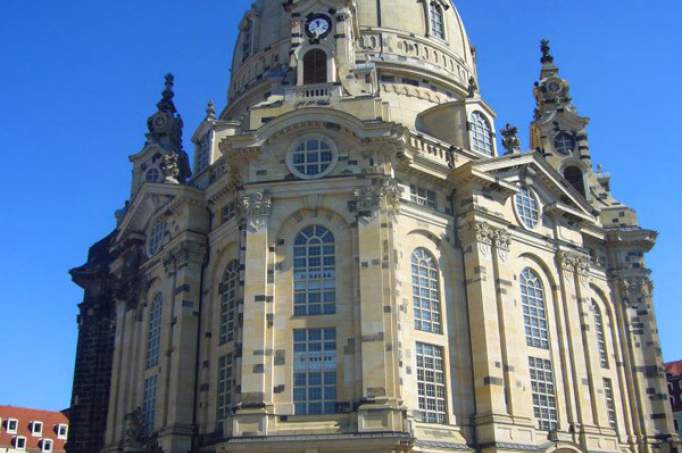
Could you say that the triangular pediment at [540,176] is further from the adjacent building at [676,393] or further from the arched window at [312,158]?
the adjacent building at [676,393]

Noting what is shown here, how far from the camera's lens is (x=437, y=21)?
51.8 metres

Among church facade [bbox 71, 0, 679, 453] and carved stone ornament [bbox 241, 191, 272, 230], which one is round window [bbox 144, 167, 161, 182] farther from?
carved stone ornament [bbox 241, 191, 272, 230]

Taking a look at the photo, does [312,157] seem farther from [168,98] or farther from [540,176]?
[168,98]

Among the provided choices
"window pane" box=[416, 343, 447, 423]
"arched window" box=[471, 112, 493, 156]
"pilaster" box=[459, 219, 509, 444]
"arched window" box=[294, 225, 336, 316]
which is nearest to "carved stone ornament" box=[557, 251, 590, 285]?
"pilaster" box=[459, 219, 509, 444]

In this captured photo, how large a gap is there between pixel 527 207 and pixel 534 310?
5.61 metres

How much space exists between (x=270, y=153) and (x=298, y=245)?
4509mm

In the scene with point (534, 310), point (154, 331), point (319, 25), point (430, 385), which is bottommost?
point (430, 385)

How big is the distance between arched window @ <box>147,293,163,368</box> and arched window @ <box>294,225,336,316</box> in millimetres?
11293

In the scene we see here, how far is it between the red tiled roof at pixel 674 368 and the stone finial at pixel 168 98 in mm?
50456

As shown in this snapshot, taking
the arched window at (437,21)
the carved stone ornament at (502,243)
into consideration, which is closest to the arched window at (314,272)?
the carved stone ornament at (502,243)

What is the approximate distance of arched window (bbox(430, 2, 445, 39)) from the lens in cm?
5125

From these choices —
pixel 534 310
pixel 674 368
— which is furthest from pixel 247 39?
pixel 674 368

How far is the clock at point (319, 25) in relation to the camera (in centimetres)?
4075

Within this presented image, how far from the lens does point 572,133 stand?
52281 millimetres
